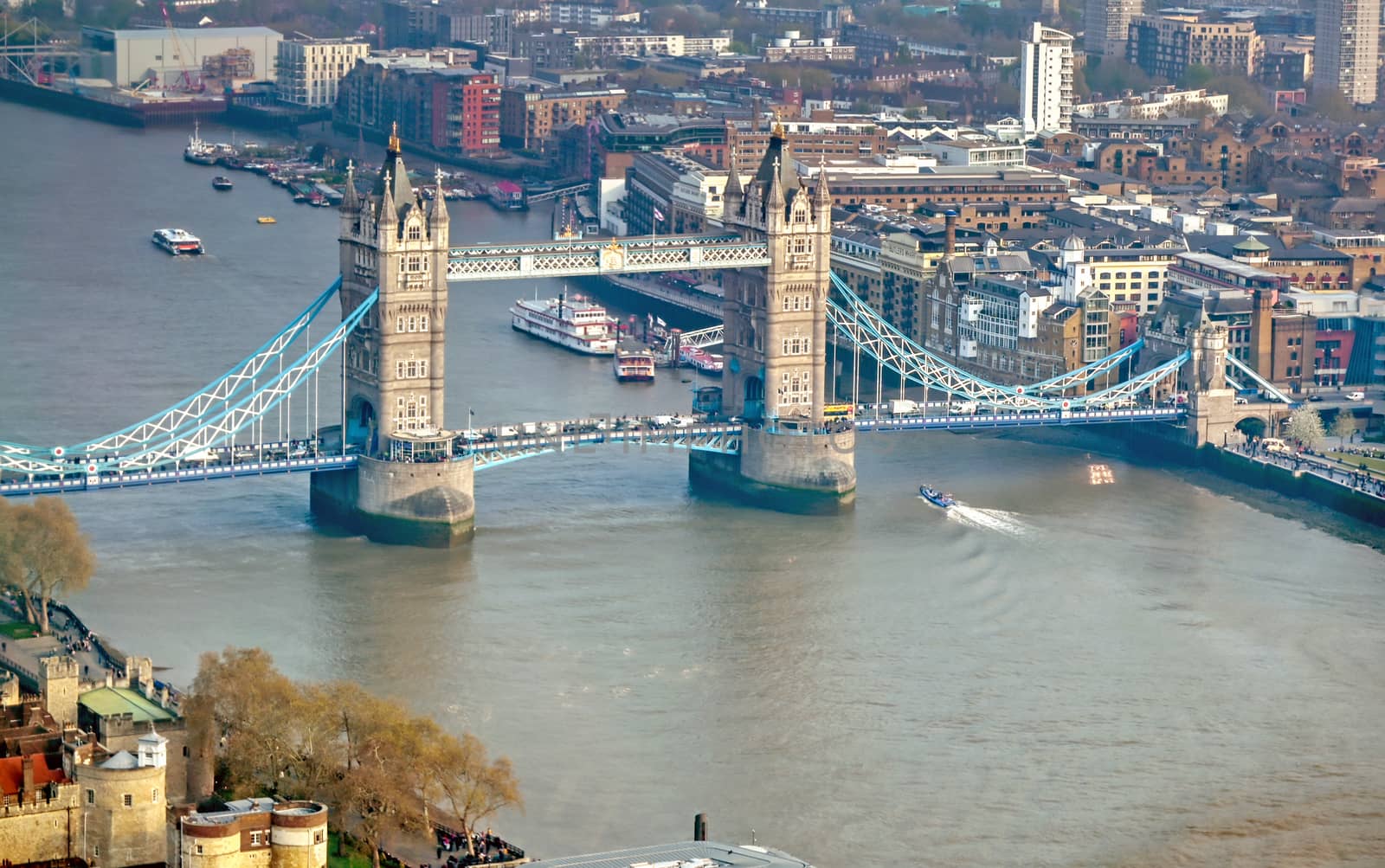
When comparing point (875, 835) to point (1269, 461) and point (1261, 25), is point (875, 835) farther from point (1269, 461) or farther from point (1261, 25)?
point (1261, 25)

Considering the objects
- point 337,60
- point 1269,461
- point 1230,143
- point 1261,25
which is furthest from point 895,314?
point 1261,25

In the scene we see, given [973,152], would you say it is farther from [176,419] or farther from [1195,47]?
[1195,47]

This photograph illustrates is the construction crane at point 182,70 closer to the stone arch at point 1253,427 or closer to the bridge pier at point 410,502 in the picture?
the stone arch at point 1253,427

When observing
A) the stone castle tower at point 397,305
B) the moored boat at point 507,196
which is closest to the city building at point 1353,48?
the moored boat at point 507,196

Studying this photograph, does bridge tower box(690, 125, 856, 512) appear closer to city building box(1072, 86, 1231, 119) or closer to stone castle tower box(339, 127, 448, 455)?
stone castle tower box(339, 127, 448, 455)

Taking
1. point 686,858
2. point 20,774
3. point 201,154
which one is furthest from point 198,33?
point 686,858

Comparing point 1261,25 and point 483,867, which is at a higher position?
point 1261,25
